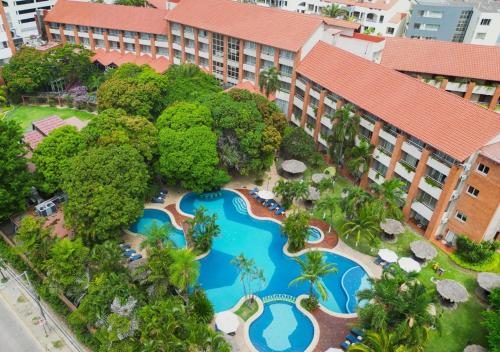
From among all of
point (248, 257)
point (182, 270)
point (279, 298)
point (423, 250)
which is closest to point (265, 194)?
point (248, 257)

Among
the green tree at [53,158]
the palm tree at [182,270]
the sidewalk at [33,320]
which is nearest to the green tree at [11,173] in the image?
the green tree at [53,158]

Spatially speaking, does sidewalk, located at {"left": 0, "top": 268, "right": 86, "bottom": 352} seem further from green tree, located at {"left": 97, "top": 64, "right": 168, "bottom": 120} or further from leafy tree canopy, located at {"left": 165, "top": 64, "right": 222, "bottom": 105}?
leafy tree canopy, located at {"left": 165, "top": 64, "right": 222, "bottom": 105}

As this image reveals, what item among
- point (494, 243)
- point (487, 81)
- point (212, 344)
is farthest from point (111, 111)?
point (487, 81)

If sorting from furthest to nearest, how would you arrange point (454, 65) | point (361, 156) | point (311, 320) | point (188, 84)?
point (454, 65) → point (188, 84) → point (361, 156) → point (311, 320)

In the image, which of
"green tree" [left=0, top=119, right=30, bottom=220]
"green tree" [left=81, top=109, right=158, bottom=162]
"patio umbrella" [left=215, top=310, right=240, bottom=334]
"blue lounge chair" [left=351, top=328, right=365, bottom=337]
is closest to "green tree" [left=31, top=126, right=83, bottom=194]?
"green tree" [left=0, top=119, right=30, bottom=220]

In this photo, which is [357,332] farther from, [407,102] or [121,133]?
[121,133]
